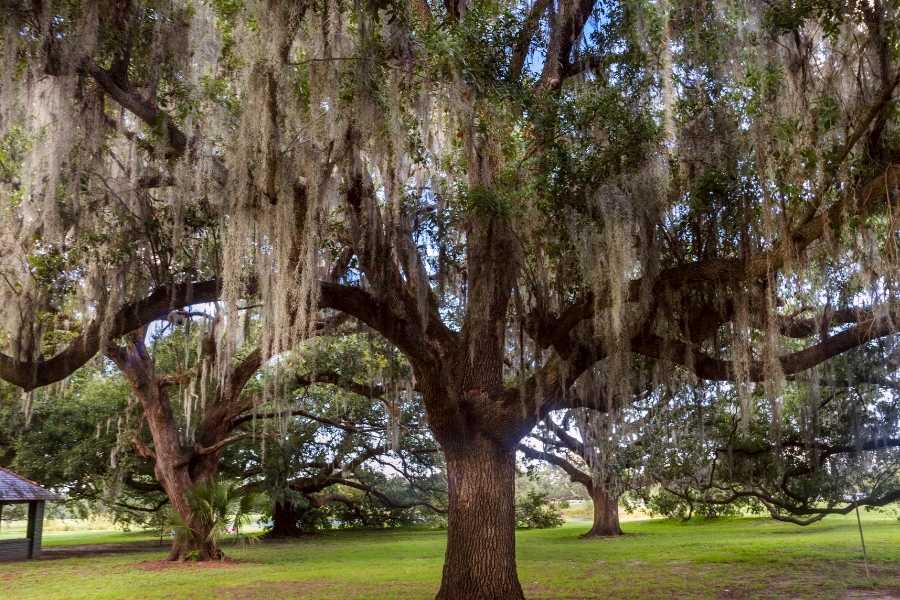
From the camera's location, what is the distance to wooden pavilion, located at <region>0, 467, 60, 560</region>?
1430 centimetres

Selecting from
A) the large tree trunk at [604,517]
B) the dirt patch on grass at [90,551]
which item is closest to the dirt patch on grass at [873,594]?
the large tree trunk at [604,517]

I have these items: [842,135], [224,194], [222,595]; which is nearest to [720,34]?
[842,135]

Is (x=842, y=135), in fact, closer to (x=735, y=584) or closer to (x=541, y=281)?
(x=541, y=281)

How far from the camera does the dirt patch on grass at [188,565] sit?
11.7m

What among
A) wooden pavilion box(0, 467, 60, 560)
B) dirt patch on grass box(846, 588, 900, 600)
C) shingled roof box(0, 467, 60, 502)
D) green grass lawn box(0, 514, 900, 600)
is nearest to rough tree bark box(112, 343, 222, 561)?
green grass lawn box(0, 514, 900, 600)

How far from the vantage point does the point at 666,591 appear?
7910mm

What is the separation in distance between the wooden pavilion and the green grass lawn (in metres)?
1.04

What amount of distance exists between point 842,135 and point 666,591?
16.4 ft

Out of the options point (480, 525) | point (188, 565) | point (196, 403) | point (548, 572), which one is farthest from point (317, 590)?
point (196, 403)

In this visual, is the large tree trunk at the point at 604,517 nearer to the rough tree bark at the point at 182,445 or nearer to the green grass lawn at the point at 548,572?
the green grass lawn at the point at 548,572

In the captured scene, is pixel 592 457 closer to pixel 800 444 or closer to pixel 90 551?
pixel 800 444

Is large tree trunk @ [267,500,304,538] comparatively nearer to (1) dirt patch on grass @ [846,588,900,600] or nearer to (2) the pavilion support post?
(2) the pavilion support post

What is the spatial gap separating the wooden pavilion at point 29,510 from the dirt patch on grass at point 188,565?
325cm

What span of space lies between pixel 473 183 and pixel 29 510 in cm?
1328
